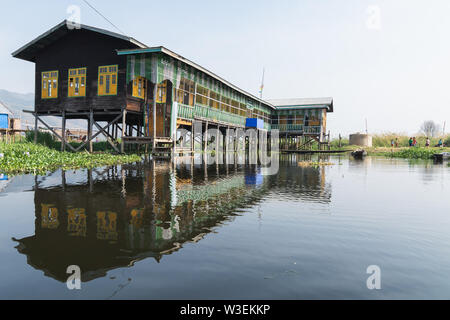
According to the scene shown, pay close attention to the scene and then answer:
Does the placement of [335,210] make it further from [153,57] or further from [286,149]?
[286,149]

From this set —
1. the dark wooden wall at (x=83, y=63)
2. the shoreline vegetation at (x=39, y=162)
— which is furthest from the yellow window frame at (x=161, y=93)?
the shoreline vegetation at (x=39, y=162)

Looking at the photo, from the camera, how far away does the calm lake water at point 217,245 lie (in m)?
2.94

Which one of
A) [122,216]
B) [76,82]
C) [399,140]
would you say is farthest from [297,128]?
[122,216]

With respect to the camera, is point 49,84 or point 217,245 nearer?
point 217,245

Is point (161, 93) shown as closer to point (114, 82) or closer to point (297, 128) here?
point (114, 82)

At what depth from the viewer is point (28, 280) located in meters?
2.98

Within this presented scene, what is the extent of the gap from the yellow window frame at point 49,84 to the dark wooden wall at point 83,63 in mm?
224

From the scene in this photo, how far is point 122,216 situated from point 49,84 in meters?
19.3

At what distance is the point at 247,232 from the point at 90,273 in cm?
232

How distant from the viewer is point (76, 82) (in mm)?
19922

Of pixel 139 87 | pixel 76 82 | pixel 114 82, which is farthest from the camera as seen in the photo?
pixel 76 82

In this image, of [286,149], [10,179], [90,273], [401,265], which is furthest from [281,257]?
[286,149]

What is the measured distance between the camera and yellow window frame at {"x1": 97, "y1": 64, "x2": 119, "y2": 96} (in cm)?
1875
